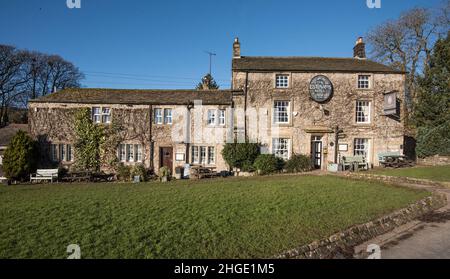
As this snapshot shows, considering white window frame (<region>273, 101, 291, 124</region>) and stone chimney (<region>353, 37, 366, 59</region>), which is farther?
stone chimney (<region>353, 37, 366, 59</region>)

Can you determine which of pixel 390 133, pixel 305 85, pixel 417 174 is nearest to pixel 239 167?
pixel 305 85

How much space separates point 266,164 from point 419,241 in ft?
35.8

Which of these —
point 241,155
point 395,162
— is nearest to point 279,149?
point 241,155

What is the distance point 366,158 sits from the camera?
1766cm

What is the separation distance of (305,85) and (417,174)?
9.20 meters

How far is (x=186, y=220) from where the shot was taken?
655 centimetres

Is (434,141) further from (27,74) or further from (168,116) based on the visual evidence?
(27,74)

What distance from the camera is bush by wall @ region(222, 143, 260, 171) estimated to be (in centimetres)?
1673

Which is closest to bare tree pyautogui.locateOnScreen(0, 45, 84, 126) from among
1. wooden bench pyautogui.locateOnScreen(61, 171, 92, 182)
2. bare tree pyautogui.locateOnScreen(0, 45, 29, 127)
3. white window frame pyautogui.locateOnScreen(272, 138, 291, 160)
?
bare tree pyautogui.locateOnScreen(0, 45, 29, 127)

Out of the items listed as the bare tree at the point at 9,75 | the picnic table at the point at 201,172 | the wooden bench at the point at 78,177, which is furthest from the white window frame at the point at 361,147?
the bare tree at the point at 9,75

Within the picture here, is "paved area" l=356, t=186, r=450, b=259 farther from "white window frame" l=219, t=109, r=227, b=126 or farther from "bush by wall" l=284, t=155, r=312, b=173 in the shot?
"white window frame" l=219, t=109, r=227, b=126

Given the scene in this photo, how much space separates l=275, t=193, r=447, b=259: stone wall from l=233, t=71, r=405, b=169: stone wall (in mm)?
10003
